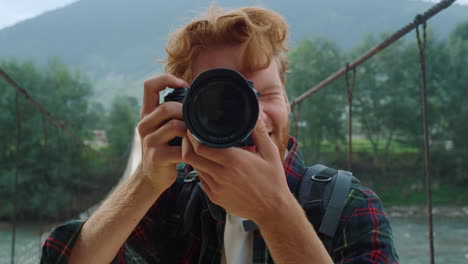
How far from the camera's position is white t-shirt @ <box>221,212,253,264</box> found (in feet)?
2.19

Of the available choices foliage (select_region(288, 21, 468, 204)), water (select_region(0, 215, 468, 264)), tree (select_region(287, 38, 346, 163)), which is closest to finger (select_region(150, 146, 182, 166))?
water (select_region(0, 215, 468, 264))

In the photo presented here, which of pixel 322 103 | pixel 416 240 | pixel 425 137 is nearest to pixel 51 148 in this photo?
pixel 322 103

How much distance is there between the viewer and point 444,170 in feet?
60.6

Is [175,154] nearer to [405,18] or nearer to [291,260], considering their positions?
[291,260]

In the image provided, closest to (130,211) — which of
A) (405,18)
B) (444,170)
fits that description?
(444,170)

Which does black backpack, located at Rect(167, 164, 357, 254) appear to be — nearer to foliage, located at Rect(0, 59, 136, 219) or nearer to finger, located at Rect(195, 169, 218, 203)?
finger, located at Rect(195, 169, 218, 203)

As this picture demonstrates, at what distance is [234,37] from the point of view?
729 millimetres

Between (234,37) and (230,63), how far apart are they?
5 cm

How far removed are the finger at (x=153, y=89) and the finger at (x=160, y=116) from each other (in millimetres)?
30

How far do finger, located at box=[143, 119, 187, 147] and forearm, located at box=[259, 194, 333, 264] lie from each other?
18 cm

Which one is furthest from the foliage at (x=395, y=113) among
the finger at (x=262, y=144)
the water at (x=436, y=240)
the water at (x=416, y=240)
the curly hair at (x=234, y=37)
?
the finger at (x=262, y=144)

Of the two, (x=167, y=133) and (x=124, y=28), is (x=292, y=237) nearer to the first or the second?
(x=167, y=133)

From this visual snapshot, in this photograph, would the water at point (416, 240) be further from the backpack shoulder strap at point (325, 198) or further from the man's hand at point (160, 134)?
the backpack shoulder strap at point (325, 198)

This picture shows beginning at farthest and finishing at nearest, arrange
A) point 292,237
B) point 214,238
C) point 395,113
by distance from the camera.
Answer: point 395,113 < point 214,238 < point 292,237
